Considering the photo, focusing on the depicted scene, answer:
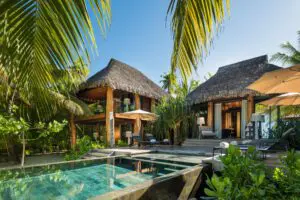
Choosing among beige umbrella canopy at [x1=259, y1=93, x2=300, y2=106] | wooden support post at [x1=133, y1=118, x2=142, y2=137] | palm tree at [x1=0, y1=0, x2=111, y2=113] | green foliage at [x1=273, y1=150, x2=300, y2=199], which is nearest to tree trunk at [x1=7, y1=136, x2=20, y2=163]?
wooden support post at [x1=133, y1=118, x2=142, y2=137]

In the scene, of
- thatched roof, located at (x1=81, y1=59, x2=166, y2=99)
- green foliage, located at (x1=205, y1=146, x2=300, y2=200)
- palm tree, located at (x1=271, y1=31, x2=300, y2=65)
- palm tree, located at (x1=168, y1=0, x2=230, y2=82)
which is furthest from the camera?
thatched roof, located at (x1=81, y1=59, x2=166, y2=99)

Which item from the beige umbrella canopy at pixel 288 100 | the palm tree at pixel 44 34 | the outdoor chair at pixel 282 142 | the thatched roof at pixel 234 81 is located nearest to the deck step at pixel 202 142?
the outdoor chair at pixel 282 142

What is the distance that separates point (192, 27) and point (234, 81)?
1311 centimetres

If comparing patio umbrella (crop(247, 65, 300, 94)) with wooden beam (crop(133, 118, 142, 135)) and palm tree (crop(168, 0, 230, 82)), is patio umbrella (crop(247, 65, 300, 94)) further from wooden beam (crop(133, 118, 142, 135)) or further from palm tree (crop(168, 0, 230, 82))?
wooden beam (crop(133, 118, 142, 135))

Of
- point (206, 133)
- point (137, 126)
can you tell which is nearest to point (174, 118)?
point (206, 133)

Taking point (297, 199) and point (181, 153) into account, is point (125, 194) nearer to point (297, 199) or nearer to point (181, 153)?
point (297, 199)

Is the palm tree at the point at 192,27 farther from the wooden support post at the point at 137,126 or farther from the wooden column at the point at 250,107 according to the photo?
the wooden support post at the point at 137,126

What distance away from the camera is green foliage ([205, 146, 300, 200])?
2586 mm

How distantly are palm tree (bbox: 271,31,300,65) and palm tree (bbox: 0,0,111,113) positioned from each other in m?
15.7

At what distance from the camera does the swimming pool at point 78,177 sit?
5.11 m

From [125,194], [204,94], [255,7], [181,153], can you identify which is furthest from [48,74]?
[204,94]

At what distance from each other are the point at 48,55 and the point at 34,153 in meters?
15.3

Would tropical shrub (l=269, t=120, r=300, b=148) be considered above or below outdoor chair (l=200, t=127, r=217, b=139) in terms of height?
above

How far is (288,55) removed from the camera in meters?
13.5
